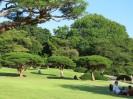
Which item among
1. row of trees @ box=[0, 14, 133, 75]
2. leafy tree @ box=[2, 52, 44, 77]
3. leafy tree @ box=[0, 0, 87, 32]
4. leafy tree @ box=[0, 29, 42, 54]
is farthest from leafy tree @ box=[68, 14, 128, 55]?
leafy tree @ box=[0, 0, 87, 32]

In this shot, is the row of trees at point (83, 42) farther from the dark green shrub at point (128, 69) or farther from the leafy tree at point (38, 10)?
the leafy tree at point (38, 10)

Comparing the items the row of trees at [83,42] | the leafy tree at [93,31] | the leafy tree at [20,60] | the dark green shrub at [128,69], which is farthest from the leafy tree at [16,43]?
the dark green shrub at [128,69]

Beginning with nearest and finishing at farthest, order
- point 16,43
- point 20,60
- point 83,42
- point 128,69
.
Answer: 1. point 20,60
2. point 128,69
3. point 16,43
4. point 83,42

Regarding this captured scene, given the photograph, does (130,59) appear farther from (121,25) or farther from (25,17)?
(25,17)

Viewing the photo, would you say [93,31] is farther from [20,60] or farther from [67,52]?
[20,60]

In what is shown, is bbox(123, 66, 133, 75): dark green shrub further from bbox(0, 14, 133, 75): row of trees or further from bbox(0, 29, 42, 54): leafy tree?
bbox(0, 29, 42, 54): leafy tree

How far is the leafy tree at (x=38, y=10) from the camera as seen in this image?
1155 centimetres

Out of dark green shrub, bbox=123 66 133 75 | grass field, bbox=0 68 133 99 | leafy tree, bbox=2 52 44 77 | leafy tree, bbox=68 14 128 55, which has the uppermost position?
leafy tree, bbox=68 14 128 55

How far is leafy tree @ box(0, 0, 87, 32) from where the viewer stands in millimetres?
11552

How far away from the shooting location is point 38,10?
12.1 metres

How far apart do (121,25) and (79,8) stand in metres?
81.8

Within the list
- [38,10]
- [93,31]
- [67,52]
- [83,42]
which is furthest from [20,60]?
[93,31]

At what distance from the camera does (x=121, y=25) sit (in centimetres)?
9325

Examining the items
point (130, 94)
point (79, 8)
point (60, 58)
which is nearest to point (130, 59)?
point (60, 58)
